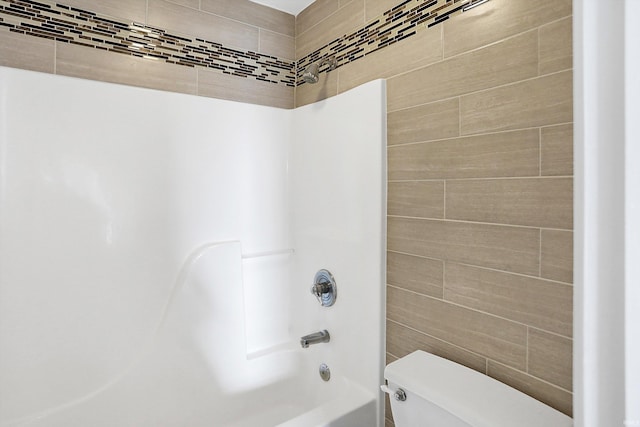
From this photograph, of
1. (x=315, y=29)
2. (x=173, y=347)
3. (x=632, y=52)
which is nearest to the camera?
(x=632, y=52)

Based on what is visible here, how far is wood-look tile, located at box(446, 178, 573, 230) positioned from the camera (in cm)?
93

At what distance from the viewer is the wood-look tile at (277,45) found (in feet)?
6.25

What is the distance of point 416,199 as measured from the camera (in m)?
1.32

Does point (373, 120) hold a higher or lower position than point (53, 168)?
higher

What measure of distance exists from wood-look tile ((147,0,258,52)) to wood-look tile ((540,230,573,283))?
5.28ft

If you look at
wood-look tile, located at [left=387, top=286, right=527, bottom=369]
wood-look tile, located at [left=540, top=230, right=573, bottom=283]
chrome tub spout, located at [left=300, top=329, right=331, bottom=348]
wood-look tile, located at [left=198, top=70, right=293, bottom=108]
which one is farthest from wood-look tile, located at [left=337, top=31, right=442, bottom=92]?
chrome tub spout, located at [left=300, top=329, right=331, bottom=348]

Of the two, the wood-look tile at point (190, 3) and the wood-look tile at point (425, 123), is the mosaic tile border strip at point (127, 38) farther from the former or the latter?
the wood-look tile at point (425, 123)

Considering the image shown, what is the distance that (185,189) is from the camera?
1655 mm

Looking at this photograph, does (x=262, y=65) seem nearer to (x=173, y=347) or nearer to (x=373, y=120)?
(x=373, y=120)

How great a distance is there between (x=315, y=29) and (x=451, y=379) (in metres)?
1.70

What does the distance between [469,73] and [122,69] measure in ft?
4.53

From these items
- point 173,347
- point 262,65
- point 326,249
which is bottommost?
point 173,347

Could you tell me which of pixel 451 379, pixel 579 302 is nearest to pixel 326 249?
pixel 451 379

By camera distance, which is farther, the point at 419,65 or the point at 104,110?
the point at 104,110
